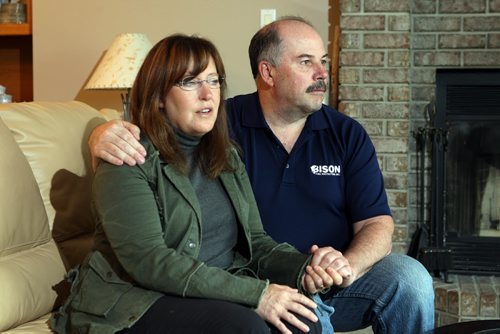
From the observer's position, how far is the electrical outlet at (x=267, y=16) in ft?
12.0

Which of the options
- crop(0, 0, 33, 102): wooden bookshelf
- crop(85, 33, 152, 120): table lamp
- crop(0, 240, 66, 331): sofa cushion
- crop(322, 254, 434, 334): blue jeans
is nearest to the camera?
crop(0, 240, 66, 331): sofa cushion

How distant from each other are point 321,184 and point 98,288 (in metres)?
0.76

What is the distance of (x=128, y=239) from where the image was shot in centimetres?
168

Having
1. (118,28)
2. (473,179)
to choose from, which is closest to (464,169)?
(473,179)

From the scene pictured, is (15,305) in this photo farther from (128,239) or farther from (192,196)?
(192,196)

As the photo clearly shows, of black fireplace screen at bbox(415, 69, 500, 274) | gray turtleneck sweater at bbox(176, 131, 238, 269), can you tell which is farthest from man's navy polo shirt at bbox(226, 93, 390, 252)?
black fireplace screen at bbox(415, 69, 500, 274)

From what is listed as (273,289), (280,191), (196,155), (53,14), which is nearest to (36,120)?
(196,155)

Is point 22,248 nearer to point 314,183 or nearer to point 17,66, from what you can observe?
point 314,183

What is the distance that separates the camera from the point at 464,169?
141 inches

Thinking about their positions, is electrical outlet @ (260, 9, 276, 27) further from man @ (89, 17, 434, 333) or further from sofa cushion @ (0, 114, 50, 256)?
sofa cushion @ (0, 114, 50, 256)

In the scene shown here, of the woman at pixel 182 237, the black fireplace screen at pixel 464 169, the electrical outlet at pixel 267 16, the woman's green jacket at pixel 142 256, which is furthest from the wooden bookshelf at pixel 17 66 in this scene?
the woman's green jacket at pixel 142 256

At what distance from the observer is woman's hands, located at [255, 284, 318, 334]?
5.57ft

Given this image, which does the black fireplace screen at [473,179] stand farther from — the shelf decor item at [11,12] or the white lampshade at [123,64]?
the shelf decor item at [11,12]

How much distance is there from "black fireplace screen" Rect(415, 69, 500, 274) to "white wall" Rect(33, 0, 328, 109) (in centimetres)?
64
